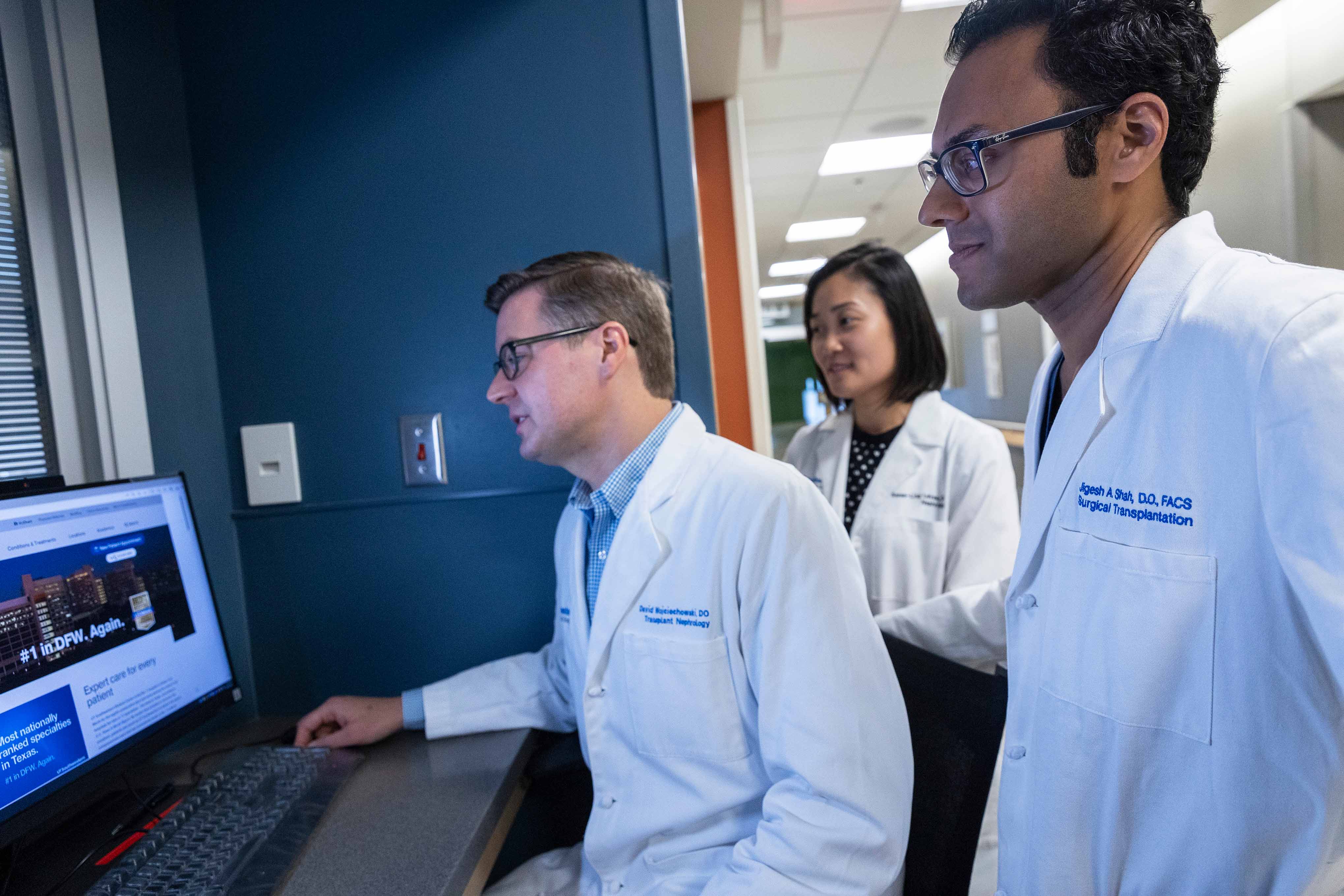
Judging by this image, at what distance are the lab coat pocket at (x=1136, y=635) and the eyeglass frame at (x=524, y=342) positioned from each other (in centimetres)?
84

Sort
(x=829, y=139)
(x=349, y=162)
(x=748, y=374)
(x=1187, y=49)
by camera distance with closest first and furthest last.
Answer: (x=1187, y=49), (x=349, y=162), (x=748, y=374), (x=829, y=139)

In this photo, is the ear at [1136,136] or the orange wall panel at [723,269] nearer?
the ear at [1136,136]

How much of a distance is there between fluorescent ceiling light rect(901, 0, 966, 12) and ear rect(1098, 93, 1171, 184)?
2768mm

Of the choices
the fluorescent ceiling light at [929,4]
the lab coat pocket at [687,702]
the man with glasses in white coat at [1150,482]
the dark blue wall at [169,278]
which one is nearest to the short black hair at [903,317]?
the man with glasses in white coat at [1150,482]

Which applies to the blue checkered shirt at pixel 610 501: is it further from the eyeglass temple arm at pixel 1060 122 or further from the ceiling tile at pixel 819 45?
the ceiling tile at pixel 819 45

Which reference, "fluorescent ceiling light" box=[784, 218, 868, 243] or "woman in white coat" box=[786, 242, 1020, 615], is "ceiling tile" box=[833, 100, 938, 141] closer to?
"fluorescent ceiling light" box=[784, 218, 868, 243]

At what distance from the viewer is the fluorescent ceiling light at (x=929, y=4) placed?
10.5ft

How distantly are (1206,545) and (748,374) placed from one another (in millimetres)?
3413

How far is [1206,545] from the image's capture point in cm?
75

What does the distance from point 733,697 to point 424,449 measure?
2.79 ft

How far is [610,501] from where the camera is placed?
1.39 m

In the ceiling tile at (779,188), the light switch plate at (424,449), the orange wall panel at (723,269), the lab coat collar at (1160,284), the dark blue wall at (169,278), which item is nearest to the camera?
the lab coat collar at (1160,284)

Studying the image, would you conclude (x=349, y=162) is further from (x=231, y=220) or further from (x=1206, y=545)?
(x=1206, y=545)

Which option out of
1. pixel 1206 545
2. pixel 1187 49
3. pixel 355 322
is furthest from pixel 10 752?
pixel 1187 49
